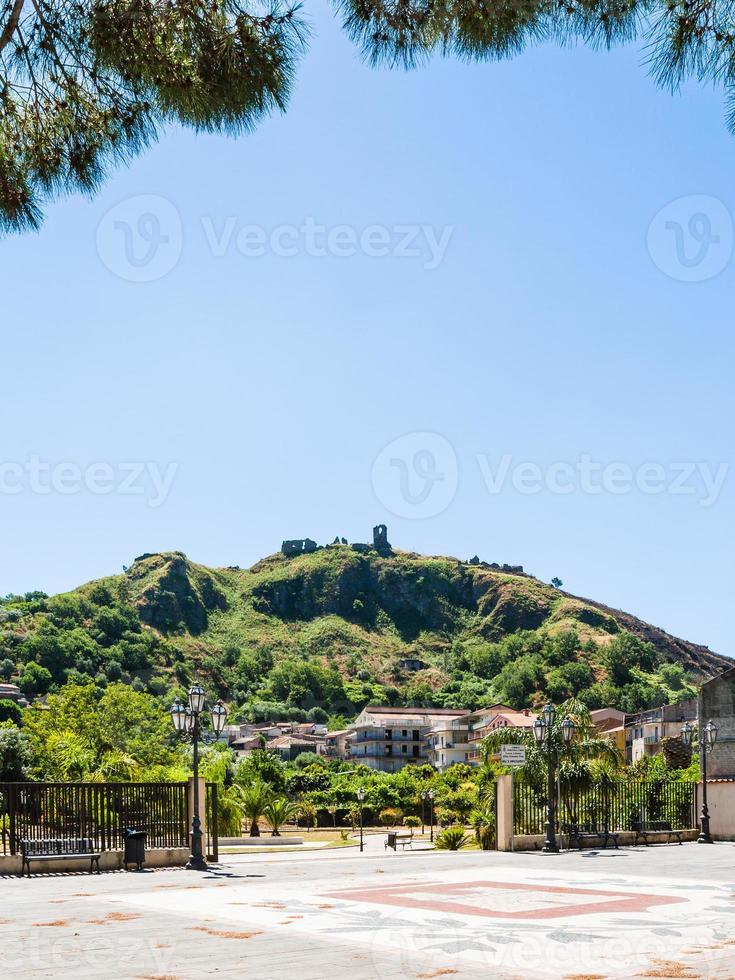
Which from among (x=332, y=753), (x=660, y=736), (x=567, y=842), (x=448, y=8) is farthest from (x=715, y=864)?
(x=332, y=753)

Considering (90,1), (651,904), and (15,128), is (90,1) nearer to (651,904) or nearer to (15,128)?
(15,128)

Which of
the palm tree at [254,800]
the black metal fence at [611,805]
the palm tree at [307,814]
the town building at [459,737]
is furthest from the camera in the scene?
the town building at [459,737]

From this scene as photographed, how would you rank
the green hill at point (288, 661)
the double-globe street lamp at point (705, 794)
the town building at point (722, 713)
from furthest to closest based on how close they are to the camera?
1. the green hill at point (288, 661)
2. the town building at point (722, 713)
3. the double-globe street lamp at point (705, 794)

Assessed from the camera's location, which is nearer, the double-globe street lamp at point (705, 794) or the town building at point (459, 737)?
the double-globe street lamp at point (705, 794)

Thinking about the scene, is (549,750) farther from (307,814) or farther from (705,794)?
(307,814)

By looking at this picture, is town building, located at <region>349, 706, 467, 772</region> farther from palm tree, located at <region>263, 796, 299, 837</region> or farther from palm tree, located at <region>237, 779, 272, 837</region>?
palm tree, located at <region>237, 779, 272, 837</region>

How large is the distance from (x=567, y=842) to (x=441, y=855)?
339 centimetres

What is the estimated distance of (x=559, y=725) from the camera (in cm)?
2819

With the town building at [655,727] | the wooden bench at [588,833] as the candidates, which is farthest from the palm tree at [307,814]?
the wooden bench at [588,833]

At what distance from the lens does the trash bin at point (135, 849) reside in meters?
19.0

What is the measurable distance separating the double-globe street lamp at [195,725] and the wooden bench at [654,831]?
1155 centimetres

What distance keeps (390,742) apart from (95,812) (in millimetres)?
107249

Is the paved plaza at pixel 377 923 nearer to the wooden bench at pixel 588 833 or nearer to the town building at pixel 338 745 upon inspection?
the wooden bench at pixel 588 833

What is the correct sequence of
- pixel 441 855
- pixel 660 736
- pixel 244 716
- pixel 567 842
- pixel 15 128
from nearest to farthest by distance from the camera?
pixel 15 128 → pixel 441 855 → pixel 567 842 → pixel 660 736 → pixel 244 716
